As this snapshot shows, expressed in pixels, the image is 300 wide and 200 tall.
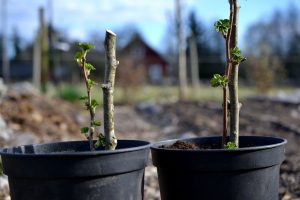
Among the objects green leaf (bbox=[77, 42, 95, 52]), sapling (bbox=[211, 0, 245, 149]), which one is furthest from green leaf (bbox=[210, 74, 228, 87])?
green leaf (bbox=[77, 42, 95, 52])

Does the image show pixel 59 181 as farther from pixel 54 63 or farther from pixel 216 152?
pixel 54 63

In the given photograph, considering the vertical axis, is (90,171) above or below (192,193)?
above

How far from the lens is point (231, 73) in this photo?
2426 mm

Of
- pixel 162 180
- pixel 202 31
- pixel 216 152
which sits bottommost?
pixel 162 180

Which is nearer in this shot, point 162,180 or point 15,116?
point 162,180

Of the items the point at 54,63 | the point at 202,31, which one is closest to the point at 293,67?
the point at 202,31

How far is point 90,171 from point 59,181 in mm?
127

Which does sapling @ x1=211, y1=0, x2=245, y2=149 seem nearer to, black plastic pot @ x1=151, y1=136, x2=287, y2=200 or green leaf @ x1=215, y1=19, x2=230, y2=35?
green leaf @ x1=215, y1=19, x2=230, y2=35

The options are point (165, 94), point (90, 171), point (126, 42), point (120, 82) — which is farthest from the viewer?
point (126, 42)

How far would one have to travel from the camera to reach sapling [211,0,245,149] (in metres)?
2.32

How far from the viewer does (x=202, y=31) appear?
114 ft

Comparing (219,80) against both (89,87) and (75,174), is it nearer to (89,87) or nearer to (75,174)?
(89,87)

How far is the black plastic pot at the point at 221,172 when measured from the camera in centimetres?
212

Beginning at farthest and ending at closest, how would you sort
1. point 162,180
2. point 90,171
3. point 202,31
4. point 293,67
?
point 202,31 < point 293,67 < point 162,180 < point 90,171
